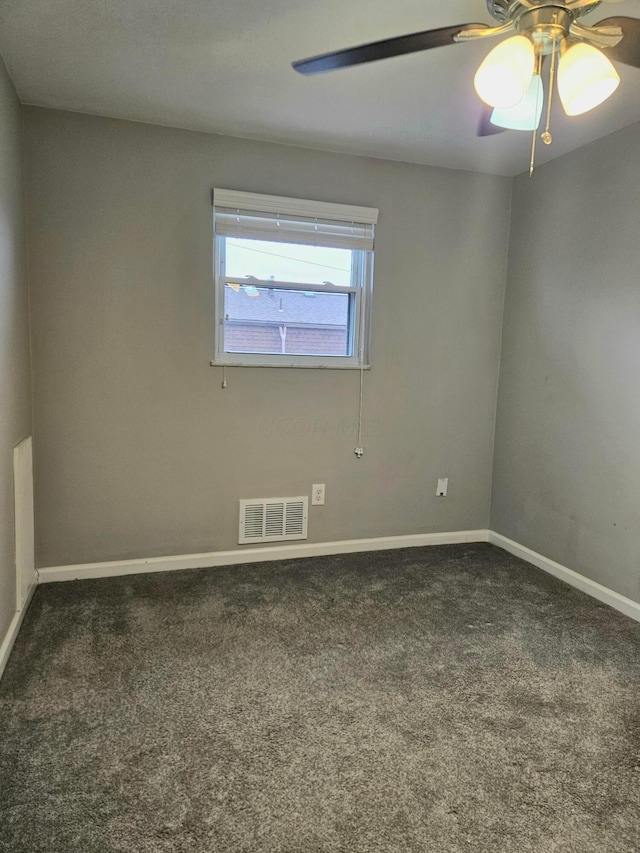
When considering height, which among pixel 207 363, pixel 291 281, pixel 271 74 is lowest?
pixel 207 363

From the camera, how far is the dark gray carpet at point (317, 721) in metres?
1.32

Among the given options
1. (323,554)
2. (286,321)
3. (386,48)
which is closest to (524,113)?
(386,48)

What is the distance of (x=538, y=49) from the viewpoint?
4.74ft

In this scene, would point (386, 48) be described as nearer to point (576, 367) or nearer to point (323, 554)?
point (576, 367)

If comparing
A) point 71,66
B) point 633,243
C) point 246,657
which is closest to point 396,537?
point 246,657

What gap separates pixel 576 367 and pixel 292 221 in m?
1.77

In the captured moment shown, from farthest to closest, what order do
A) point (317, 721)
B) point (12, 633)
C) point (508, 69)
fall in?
1. point (12, 633)
2. point (317, 721)
3. point (508, 69)

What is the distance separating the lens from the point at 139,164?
8.60 feet

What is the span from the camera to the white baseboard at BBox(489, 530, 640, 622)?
99.2 inches

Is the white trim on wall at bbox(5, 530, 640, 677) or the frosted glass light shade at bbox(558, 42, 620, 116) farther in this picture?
the white trim on wall at bbox(5, 530, 640, 677)

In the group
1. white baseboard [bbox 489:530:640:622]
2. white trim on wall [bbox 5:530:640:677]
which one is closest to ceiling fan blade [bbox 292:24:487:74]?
white trim on wall [bbox 5:530:640:677]

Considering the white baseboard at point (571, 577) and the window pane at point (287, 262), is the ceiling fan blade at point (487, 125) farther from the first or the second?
the white baseboard at point (571, 577)

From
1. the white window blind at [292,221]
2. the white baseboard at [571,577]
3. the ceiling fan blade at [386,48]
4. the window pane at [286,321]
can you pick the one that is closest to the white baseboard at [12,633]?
the window pane at [286,321]

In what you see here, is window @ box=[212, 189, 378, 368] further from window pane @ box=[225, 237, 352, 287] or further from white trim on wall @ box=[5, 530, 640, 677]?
white trim on wall @ box=[5, 530, 640, 677]
